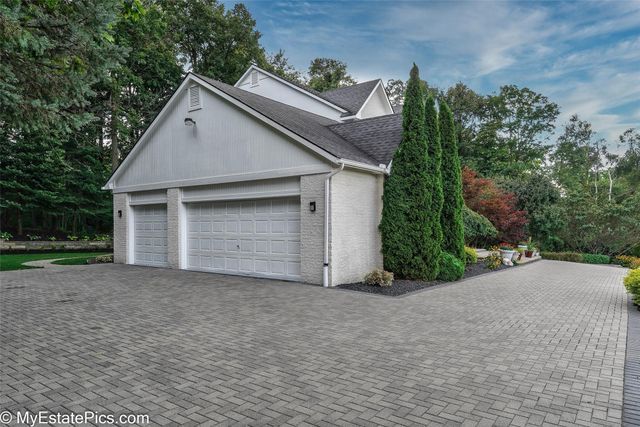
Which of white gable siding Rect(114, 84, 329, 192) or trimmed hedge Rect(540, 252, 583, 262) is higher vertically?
white gable siding Rect(114, 84, 329, 192)

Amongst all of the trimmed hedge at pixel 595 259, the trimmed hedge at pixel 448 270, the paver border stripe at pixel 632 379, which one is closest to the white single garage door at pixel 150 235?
the trimmed hedge at pixel 448 270

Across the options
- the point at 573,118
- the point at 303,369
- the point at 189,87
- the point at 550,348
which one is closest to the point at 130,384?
the point at 303,369

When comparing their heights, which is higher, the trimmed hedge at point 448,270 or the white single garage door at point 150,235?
the white single garage door at point 150,235

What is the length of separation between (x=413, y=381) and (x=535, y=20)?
1354 cm

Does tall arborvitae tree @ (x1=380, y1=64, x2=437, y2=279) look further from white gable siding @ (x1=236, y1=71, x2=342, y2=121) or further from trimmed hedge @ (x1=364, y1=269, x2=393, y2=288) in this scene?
white gable siding @ (x1=236, y1=71, x2=342, y2=121)

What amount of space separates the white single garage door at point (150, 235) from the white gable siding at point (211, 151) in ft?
3.17

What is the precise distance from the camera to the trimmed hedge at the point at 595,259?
19266mm

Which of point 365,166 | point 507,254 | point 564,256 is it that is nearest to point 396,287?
point 365,166

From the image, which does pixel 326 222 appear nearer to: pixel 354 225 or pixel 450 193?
pixel 354 225

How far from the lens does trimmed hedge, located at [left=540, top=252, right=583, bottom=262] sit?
19.9 metres

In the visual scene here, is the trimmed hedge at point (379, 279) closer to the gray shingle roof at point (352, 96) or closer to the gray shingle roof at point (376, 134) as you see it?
the gray shingle roof at point (376, 134)

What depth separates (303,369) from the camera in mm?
4184

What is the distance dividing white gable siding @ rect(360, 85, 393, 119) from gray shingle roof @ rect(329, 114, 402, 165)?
5.99m

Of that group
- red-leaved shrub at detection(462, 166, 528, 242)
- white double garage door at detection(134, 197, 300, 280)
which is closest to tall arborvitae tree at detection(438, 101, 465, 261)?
white double garage door at detection(134, 197, 300, 280)
